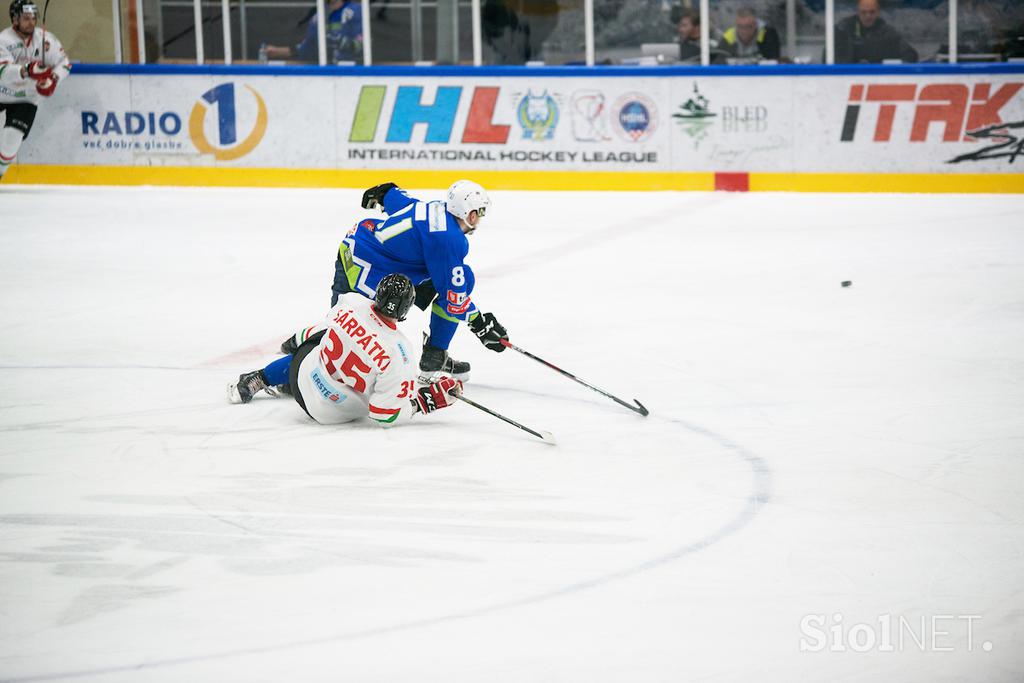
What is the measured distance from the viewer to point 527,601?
11.5ft

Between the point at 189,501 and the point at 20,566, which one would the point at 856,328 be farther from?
the point at 20,566

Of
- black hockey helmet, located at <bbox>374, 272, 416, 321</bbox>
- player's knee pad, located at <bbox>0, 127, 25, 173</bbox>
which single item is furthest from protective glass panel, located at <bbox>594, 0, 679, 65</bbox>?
black hockey helmet, located at <bbox>374, 272, 416, 321</bbox>

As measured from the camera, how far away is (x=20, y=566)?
12.4ft

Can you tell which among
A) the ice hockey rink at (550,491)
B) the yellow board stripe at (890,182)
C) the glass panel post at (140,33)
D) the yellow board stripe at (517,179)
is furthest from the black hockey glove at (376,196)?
the glass panel post at (140,33)

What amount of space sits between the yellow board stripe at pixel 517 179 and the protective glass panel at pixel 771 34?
3.74 feet

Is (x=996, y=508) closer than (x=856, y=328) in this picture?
Yes

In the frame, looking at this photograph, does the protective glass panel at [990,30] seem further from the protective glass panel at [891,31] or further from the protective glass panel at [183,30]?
the protective glass panel at [183,30]

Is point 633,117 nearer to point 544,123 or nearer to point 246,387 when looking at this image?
point 544,123

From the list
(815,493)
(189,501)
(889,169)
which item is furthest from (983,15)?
(189,501)

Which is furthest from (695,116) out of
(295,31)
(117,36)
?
(117,36)

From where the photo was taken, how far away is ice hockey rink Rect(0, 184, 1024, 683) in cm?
325

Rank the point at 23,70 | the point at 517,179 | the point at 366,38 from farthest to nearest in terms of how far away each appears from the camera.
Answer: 1. the point at 366,38
2. the point at 517,179
3. the point at 23,70

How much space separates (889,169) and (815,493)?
29.0 ft

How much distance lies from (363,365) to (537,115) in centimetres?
858
